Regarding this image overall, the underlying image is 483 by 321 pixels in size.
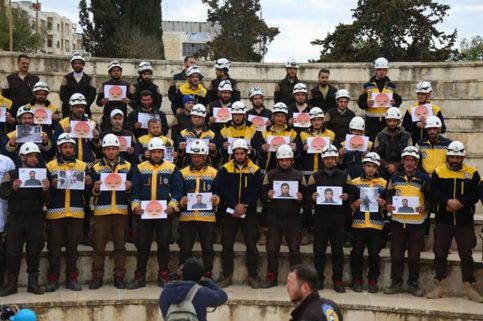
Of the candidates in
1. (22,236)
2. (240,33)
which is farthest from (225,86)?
(240,33)

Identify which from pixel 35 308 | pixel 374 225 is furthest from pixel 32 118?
pixel 374 225

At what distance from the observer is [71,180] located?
11336 mm

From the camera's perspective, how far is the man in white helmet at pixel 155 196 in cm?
1151

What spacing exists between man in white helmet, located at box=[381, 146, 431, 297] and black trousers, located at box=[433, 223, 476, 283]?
1.00 ft

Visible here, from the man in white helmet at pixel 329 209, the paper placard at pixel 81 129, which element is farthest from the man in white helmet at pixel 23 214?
the man in white helmet at pixel 329 209

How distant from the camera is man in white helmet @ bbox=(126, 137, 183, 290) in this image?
1151 cm

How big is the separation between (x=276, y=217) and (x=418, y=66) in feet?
32.3

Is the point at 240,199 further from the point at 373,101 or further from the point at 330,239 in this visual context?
the point at 373,101

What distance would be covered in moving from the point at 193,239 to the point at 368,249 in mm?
2936

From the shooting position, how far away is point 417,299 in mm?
11461

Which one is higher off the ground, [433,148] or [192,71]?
[192,71]

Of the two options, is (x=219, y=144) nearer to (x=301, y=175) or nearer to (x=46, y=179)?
(x=301, y=175)

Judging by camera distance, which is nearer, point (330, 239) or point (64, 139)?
point (64, 139)

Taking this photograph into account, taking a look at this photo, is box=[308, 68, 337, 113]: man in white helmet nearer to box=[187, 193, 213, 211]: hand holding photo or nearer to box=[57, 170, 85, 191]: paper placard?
box=[187, 193, 213, 211]: hand holding photo
